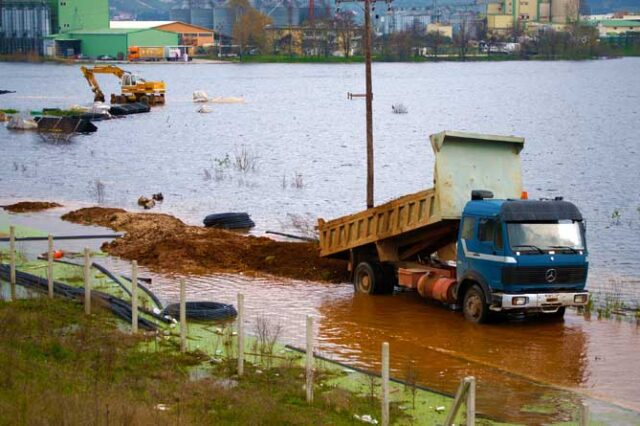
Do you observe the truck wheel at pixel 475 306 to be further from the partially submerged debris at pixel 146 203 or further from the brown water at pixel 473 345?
the partially submerged debris at pixel 146 203

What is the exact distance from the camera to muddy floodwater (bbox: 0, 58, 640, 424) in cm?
1972

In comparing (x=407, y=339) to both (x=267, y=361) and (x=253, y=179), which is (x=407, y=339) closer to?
(x=267, y=361)

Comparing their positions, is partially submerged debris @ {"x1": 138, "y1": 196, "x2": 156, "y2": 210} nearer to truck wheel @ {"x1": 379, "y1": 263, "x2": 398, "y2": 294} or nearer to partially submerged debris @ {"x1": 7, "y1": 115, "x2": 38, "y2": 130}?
truck wheel @ {"x1": 379, "y1": 263, "x2": 398, "y2": 294}

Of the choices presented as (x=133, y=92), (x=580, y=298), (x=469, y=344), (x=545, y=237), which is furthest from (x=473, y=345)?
(x=133, y=92)

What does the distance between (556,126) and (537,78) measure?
94.2m

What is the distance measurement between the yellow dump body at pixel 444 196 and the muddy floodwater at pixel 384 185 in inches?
46.3

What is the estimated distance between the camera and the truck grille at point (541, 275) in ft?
69.1

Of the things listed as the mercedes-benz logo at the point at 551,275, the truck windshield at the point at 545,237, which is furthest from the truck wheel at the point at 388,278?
the mercedes-benz logo at the point at 551,275

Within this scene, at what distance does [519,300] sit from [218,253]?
369 inches

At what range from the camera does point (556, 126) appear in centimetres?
9100

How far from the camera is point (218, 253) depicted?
94.0ft

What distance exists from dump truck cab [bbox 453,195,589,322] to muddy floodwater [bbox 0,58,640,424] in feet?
2.44

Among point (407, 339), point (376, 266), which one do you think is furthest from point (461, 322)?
point (376, 266)

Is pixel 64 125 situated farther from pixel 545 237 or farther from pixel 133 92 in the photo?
pixel 545 237
